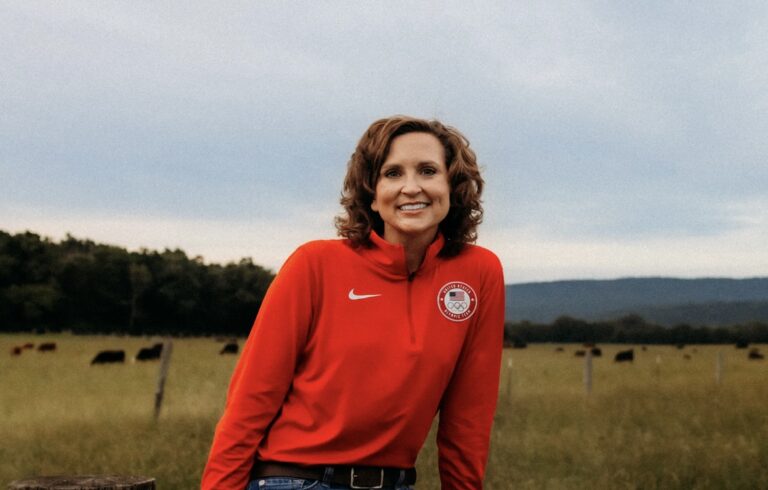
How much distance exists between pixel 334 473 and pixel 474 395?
2.12ft

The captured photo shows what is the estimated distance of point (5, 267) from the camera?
52.7 m

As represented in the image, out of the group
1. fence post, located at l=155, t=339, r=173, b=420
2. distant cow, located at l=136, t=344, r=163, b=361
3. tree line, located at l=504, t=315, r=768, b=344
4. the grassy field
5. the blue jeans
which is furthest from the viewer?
tree line, located at l=504, t=315, r=768, b=344

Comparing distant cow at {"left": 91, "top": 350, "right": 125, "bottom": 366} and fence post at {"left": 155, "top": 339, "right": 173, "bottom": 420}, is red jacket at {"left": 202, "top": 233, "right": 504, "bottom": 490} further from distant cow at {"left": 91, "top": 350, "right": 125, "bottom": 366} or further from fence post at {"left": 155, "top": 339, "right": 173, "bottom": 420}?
distant cow at {"left": 91, "top": 350, "right": 125, "bottom": 366}

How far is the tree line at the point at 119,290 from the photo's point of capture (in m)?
54.8

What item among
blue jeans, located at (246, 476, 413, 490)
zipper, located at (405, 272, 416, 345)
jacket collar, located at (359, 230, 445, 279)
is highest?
jacket collar, located at (359, 230, 445, 279)

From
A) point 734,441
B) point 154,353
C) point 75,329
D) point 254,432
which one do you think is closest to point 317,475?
point 254,432

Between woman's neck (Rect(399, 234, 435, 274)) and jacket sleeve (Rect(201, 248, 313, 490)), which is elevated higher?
woman's neck (Rect(399, 234, 435, 274))

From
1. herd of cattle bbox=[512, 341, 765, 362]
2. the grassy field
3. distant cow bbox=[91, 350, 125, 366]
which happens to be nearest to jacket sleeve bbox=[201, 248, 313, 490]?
the grassy field

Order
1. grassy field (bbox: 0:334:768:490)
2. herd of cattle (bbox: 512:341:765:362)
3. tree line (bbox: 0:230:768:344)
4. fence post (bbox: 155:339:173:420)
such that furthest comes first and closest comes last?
tree line (bbox: 0:230:768:344) < herd of cattle (bbox: 512:341:765:362) < fence post (bbox: 155:339:173:420) < grassy field (bbox: 0:334:768:490)

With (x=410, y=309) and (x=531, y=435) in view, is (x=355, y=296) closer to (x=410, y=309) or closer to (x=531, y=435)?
(x=410, y=309)

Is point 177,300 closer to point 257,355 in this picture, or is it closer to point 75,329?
point 75,329

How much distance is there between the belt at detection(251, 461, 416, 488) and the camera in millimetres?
2865

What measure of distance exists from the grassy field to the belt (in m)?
6.53

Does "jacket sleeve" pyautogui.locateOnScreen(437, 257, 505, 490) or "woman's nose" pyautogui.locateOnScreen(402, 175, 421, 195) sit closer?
"woman's nose" pyautogui.locateOnScreen(402, 175, 421, 195)
